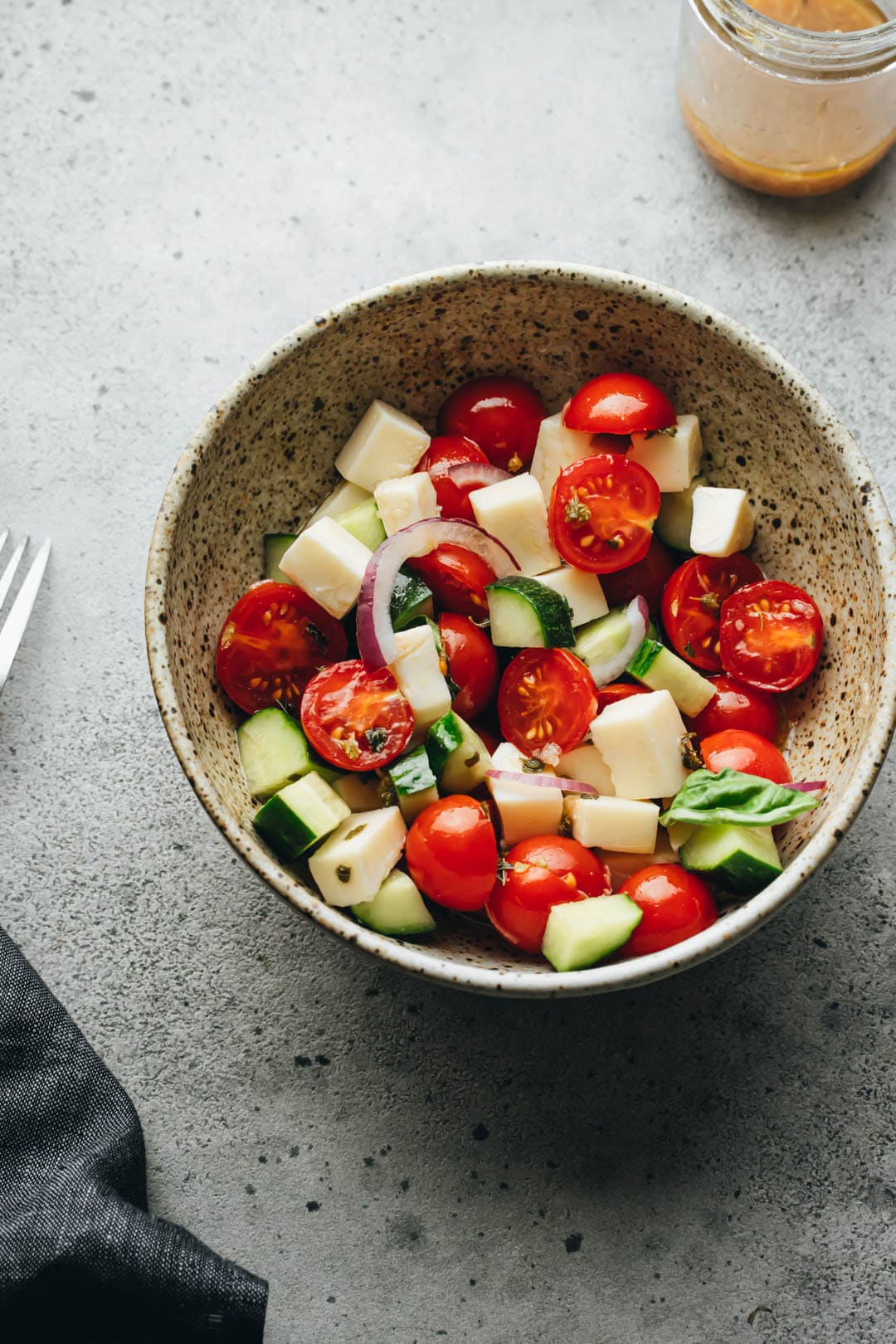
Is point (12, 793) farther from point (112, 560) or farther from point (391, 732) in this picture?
point (391, 732)

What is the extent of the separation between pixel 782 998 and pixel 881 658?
2.66 feet

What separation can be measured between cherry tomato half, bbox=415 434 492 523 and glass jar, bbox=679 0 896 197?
0.97 metres

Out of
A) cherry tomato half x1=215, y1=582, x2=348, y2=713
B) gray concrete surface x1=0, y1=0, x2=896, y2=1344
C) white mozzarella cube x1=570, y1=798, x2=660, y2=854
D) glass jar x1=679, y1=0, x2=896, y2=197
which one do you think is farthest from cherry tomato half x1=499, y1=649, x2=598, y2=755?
glass jar x1=679, y1=0, x2=896, y2=197

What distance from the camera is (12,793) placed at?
2506mm

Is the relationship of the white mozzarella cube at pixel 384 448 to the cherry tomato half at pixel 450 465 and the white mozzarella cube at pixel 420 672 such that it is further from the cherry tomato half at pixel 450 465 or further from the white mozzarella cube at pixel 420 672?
the white mozzarella cube at pixel 420 672

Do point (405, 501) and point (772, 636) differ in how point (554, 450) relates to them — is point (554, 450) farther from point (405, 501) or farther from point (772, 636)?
point (772, 636)

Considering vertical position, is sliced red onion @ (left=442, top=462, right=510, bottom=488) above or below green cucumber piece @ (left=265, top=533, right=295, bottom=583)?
above

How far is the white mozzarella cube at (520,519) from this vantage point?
83.9 inches

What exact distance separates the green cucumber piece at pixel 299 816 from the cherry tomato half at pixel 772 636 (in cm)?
75

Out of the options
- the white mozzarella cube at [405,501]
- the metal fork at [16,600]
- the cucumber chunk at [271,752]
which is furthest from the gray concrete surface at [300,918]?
the white mozzarella cube at [405,501]

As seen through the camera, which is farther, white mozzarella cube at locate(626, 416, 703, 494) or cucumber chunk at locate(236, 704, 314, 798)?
white mozzarella cube at locate(626, 416, 703, 494)

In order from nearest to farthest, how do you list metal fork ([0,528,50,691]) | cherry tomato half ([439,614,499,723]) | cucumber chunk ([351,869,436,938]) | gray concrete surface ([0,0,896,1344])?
cucumber chunk ([351,869,436,938])
cherry tomato half ([439,614,499,723])
gray concrete surface ([0,0,896,1344])
metal fork ([0,528,50,691])

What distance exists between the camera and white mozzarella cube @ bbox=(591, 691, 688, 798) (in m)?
2.02

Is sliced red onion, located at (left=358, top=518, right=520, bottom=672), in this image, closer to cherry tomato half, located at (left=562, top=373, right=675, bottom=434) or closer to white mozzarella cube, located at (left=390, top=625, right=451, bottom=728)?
white mozzarella cube, located at (left=390, top=625, right=451, bottom=728)
